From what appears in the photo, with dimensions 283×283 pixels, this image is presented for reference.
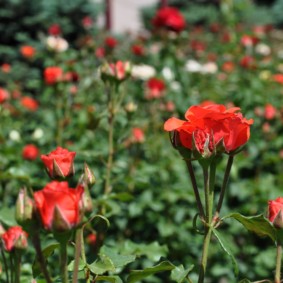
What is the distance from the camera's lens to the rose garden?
1.09 meters

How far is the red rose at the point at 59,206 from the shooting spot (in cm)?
88

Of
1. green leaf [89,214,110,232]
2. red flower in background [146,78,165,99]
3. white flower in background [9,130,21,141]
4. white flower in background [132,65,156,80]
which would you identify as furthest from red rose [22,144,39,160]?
white flower in background [132,65,156,80]

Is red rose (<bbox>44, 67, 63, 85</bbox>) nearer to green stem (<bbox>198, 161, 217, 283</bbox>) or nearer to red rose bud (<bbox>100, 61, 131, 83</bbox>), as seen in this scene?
red rose bud (<bbox>100, 61, 131, 83</bbox>)

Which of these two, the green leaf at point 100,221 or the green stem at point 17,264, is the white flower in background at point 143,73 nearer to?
the green leaf at point 100,221

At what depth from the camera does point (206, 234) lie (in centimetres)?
114

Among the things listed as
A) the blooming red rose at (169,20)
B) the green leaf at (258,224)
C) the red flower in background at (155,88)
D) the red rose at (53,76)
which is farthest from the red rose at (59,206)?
the blooming red rose at (169,20)

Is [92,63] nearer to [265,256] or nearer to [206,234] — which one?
[265,256]

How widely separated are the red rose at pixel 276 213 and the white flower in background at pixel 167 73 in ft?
10.2

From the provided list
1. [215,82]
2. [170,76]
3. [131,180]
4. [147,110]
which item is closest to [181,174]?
[131,180]

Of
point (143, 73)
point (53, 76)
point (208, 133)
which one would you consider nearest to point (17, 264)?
point (208, 133)

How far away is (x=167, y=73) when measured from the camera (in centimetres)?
430

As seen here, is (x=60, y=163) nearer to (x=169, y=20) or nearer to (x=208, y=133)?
(x=208, y=133)

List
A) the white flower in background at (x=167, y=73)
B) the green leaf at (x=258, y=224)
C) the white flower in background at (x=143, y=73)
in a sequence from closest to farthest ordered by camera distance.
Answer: the green leaf at (x=258, y=224)
the white flower in background at (x=143, y=73)
the white flower in background at (x=167, y=73)

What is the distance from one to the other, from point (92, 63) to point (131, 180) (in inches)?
90.5
